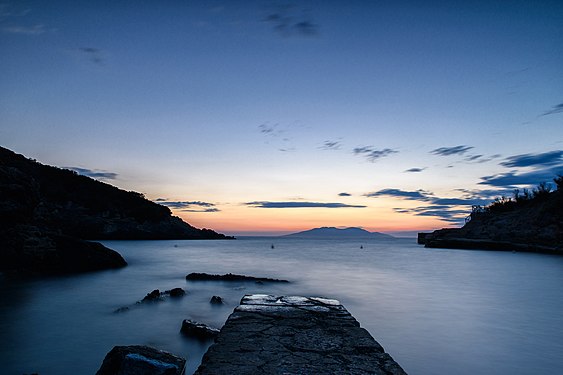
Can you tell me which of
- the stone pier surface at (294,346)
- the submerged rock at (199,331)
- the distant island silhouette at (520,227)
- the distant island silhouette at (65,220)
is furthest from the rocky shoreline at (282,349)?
the distant island silhouette at (520,227)

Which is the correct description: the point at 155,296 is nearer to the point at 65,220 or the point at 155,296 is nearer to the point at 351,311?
the point at 351,311

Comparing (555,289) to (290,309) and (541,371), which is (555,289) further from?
(290,309)

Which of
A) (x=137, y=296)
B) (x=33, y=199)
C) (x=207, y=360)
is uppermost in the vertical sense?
(x=33, y=199)

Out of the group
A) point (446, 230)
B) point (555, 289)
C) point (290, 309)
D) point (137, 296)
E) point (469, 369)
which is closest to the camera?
point (290, 309)

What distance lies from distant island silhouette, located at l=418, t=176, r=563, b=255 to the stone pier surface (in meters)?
39.4

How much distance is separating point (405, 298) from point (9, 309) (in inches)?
519

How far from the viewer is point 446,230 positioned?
6391cm

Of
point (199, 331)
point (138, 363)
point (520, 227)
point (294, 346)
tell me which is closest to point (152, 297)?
point (199, 331)

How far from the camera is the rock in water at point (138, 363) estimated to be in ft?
12.8

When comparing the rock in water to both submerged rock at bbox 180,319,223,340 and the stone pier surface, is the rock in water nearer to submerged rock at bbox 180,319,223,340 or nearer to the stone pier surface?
the stone pier surface

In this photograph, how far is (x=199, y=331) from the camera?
716 centimetres

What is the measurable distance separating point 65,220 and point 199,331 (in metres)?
65.8

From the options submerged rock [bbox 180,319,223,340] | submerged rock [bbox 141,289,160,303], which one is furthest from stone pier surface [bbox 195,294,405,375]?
submerged rock [bbox 141,289,160,303]

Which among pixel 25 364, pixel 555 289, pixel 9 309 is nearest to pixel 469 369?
pixel 25 364
